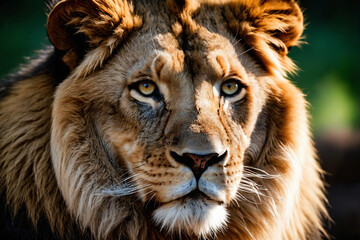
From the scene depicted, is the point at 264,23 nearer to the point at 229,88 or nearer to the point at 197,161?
the point at 229,88

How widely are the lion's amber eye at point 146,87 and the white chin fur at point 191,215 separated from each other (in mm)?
623

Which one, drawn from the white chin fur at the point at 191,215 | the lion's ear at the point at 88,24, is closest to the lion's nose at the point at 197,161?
the white chin fur at the point at 191,215

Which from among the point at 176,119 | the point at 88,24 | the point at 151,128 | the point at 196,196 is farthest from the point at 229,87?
the point at 88,24

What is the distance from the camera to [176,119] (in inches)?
102

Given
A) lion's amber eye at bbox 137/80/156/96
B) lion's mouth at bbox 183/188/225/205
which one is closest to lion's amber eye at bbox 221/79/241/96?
lion's amber eye at bbox 137/80/156/96

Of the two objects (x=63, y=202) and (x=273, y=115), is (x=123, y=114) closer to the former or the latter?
(x=63, y=202)

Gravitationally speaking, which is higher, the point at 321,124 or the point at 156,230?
the point at 321,124

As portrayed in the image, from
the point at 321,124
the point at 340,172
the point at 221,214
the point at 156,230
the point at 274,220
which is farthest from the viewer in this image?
the point at 321,124

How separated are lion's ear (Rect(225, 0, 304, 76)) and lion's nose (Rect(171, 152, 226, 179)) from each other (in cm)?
85

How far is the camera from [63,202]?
2.71 meters

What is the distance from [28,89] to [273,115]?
1453 millimetres

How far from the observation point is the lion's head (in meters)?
2.51

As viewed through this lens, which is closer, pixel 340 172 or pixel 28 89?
pixel 28 89

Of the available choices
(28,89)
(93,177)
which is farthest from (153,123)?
(28,89)
